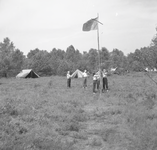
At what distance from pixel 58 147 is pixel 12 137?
4.05 feet

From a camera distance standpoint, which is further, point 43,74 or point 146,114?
point 43,74

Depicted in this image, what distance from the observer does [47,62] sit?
64375 mm

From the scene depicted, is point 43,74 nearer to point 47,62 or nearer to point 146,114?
point 47,62

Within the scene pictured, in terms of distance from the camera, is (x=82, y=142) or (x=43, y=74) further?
(x=43, y=74)

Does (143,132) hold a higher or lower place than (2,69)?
lower

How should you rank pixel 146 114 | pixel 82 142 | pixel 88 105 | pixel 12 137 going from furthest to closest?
pixel 88 105 < pixel 146 114 < pixel 82 142 < pixel 12 137

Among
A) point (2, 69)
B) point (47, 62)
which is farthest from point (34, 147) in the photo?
point (47, 62)

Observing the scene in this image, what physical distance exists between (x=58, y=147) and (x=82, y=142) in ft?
2.97

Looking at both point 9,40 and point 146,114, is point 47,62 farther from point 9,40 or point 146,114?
point 146,114

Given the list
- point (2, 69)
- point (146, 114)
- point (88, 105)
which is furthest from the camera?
point (2, 69)

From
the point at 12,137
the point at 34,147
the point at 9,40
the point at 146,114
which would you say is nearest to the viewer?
the point at 34,147

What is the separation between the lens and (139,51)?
17.0ft

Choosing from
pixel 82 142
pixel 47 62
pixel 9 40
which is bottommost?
pixel 82 142

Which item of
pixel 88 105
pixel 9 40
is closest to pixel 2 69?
pixel 9 40
